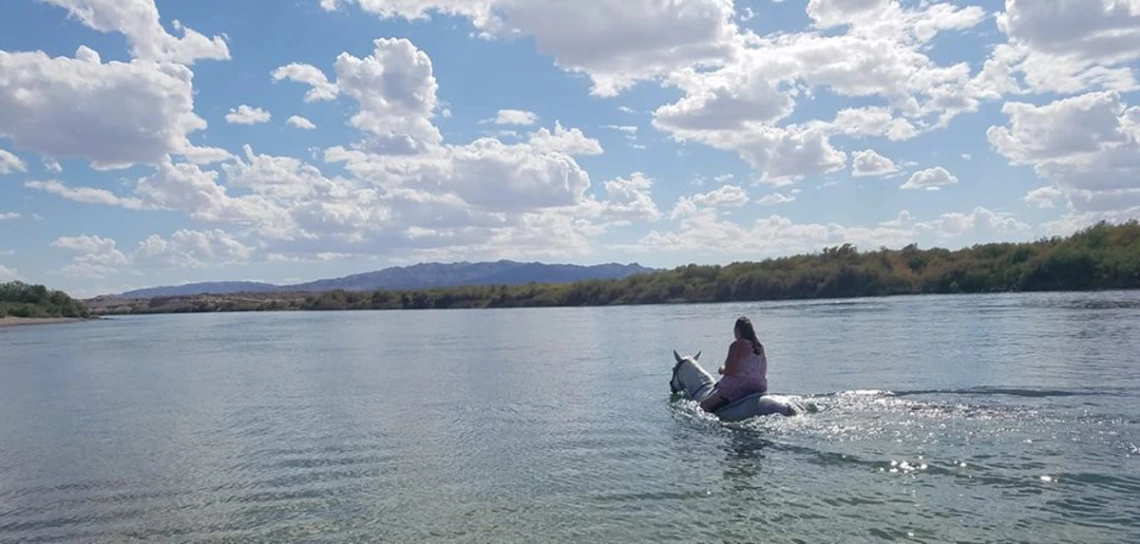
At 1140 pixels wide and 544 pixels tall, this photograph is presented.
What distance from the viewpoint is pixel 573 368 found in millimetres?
34312

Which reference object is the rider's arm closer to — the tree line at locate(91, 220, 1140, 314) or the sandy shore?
the tree line at locate(91, 220, 1140, 314)

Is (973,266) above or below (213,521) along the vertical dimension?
above

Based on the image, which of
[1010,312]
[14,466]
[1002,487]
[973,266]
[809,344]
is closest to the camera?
[1002,487]

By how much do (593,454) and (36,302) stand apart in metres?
144

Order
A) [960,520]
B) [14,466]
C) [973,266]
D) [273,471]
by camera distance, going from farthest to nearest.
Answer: [973,266] < [14,466] < [273,471] < [960,520]

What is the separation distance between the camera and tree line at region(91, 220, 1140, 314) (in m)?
90.6

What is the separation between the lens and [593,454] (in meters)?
17.3

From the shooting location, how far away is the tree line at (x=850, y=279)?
90625mm

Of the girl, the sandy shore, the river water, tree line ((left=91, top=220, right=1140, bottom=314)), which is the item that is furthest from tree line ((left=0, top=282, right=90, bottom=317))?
the girl

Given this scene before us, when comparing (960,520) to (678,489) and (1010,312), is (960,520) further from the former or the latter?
(1010,312)

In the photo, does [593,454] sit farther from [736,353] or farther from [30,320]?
[30,320]

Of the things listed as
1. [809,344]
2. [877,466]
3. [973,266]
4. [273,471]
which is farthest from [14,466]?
[973,266]

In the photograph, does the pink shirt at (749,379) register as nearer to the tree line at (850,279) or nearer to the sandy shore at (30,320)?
the tree line at (850,279)

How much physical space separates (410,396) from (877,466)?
53.2ft
